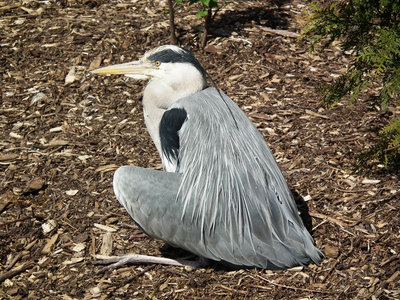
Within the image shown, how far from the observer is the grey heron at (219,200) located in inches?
152

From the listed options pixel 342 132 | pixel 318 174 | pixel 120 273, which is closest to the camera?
pixel 120 273

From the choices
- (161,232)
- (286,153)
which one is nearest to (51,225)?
(161,232)

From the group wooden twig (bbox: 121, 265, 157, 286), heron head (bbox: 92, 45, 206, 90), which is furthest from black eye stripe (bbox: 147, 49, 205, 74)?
wooden twig (bbox: 121, 265, 157, 286)

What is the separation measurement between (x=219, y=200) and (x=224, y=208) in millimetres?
72

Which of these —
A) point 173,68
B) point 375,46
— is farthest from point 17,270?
point 375,46

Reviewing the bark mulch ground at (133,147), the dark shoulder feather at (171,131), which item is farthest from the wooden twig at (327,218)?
the dark shoulder feather at (171,131)

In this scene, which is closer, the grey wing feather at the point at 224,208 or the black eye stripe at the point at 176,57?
the grey wing feather at the point at 224,208

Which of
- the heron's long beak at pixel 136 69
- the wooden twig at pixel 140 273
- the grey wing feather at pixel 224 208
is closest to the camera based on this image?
the grey wing feather at pixel 224 208

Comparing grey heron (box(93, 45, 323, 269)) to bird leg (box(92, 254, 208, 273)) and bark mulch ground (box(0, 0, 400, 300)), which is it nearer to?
bird leg (box(92, 254, 208, 273))

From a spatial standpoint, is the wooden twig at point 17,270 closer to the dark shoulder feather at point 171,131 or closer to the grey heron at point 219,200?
the grey heron at point 219,200

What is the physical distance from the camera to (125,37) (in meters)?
6.48

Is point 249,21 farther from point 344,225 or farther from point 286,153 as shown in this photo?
point 344,225

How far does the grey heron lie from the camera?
3.87m

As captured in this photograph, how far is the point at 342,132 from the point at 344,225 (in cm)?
123
